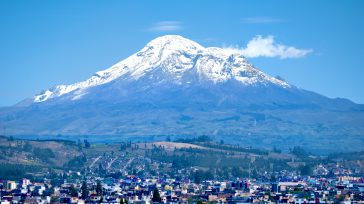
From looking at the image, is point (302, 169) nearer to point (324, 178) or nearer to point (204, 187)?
point (324, 178)

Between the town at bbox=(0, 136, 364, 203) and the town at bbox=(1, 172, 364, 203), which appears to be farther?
the town at bbox=(0, 136, 364, 203)

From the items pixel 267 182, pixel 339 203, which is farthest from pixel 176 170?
pixel 339 203

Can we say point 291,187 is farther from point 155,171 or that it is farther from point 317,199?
point 155,171

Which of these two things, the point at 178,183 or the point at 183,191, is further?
the point at 178,183

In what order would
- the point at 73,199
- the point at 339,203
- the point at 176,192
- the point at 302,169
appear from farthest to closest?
1. the point at 302,169
2. the point at 176,192
3. the point at 73,199
4. the point at 339,203

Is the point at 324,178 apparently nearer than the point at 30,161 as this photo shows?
Yes

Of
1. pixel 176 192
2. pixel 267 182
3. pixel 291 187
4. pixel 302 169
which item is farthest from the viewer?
pixel 302 169

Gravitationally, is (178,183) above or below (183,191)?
above

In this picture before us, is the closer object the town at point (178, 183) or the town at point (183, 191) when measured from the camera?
the town at point (183, 191)

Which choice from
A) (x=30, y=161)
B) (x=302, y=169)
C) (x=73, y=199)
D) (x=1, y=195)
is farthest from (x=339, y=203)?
(x=30, y=161)
